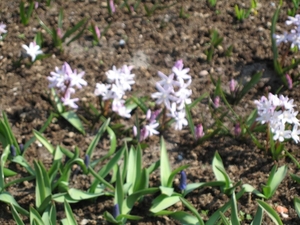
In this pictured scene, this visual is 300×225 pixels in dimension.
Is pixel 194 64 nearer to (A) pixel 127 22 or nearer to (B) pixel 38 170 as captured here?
(A) pixel 127 22

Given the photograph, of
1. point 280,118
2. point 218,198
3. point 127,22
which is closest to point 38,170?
point 218,198

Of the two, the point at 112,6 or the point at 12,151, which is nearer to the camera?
the point at 12,151

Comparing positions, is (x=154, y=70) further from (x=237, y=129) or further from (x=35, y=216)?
(x=35, y=216)

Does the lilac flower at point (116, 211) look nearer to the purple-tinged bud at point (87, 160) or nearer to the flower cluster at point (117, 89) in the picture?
the purple-tinged bud at point (87, 160)

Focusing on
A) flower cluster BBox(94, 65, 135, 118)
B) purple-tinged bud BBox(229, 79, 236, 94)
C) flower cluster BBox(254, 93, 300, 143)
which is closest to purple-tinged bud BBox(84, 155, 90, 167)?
flower cluster BBox(94, 65, 135, 118)

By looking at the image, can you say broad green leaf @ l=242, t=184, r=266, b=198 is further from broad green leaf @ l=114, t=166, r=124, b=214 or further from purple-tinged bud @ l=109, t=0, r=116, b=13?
purple-tinged bud @ l=109, t=0, r=116, b=13

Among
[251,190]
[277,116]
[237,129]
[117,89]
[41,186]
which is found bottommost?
[251,190]

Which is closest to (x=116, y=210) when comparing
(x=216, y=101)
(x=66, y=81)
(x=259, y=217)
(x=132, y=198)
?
(x=132, y=198)

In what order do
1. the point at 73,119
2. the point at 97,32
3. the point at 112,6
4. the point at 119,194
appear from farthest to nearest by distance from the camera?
1. the point at 112,6
2. the point at 97,32
3. the point at 73,119
4. the point at 119,194
